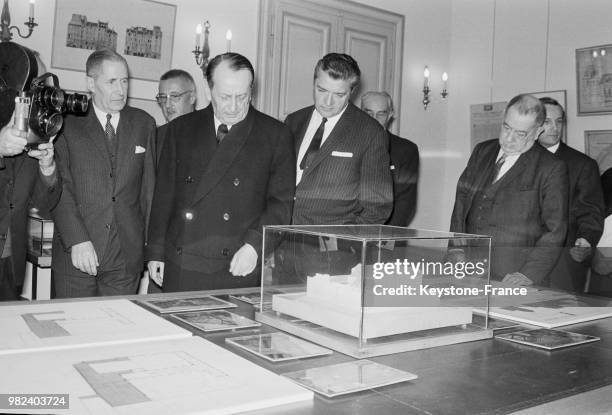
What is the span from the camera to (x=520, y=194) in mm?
2990

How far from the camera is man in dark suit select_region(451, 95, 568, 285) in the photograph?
9.51 ft

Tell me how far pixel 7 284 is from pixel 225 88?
1.13 m

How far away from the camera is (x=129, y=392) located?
1007 millimetres

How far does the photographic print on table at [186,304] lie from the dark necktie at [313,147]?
3.54 ft

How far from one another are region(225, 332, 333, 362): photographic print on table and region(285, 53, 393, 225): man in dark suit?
1.31 meters

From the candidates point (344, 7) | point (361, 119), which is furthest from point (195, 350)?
point (344, 7)

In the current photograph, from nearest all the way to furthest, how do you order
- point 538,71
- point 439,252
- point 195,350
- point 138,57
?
point 195,350 → point 439,252 → point 138,57 → point 538,71

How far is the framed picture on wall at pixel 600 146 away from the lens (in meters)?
4.93

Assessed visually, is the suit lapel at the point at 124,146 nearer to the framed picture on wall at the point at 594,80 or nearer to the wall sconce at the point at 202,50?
the wall sconce at the point at 202,50

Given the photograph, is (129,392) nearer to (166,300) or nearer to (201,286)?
(166,300)

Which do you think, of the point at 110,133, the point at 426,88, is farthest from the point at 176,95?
the point at 426,88

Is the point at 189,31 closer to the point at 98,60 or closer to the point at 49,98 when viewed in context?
the point at 98,60

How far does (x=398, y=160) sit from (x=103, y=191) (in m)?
2.37

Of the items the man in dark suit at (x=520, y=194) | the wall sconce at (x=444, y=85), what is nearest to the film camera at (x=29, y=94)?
the man in dark suit at (x=520, y=194)
